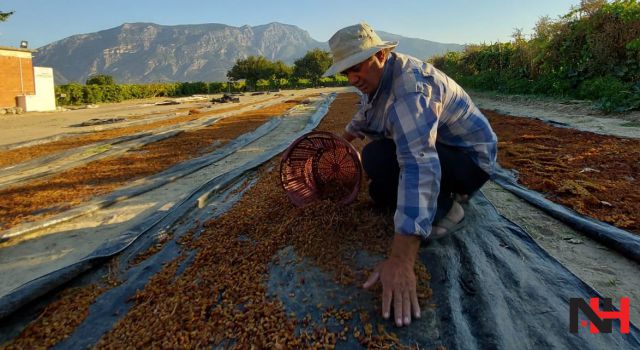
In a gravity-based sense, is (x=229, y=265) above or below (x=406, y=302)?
below

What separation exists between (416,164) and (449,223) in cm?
79

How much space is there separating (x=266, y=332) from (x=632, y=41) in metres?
9.64

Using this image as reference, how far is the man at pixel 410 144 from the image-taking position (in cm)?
136

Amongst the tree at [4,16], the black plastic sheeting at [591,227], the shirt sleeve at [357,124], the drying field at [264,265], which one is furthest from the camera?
the tree at [4,16]

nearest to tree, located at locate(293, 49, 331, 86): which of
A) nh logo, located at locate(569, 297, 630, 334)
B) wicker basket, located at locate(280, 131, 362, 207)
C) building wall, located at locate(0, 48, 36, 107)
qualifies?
building wall, located at locate(0, 48, 36, 107)

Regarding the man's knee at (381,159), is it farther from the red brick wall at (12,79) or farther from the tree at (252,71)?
the tree at (252,71)

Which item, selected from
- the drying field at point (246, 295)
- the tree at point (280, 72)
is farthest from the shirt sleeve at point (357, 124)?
the tree at point (280, 72)

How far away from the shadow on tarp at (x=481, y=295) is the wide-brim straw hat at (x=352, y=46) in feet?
3.06

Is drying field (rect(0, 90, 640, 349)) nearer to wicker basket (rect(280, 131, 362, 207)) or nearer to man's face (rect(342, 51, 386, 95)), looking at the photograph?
wicker basket (rect(280, 131, 362, 207))

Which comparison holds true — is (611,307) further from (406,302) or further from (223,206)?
(223,206)

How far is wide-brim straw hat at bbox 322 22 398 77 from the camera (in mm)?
1508

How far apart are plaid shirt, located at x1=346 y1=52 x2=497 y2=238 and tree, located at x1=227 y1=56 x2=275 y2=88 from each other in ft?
161

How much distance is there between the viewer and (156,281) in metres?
1.89

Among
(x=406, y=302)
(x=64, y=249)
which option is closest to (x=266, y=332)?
(x=406, y=302)
